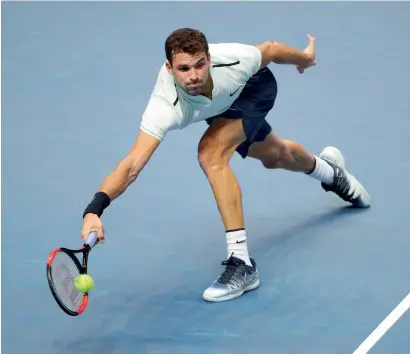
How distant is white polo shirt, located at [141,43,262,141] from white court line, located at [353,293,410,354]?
1298 millimetres

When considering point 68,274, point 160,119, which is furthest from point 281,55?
point 68,274

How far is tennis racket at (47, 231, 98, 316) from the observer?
14.7ft

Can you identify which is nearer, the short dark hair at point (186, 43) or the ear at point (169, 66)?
the short dark hair at point (186, 43)

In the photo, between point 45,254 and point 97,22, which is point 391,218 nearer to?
point 45,254

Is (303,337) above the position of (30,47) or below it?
below

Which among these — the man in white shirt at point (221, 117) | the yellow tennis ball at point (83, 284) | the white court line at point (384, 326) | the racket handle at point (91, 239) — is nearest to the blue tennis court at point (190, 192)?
the white court line at point (384, 326)

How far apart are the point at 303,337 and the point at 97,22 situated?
487 centimetres

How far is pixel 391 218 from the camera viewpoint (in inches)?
242

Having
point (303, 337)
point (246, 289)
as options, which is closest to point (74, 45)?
point (246, 289)

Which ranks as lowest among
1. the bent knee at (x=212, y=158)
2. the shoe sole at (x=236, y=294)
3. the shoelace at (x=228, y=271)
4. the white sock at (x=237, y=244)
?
the shoe sole at (x=236, y=294)

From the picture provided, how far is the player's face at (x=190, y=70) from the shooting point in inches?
199

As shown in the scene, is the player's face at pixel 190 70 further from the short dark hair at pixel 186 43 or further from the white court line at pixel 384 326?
the white court line at pixel 384 326

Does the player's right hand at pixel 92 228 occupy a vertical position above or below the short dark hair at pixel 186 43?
below

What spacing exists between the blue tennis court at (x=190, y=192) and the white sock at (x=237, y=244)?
198 mm
